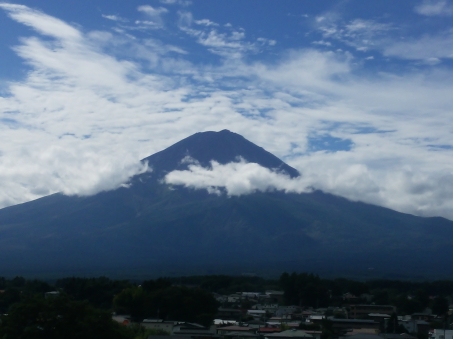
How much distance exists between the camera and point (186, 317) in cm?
3572

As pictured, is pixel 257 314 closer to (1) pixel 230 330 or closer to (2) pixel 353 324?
(2) pixel 353 324

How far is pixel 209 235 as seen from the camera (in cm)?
11262

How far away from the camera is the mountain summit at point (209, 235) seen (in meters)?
94.6

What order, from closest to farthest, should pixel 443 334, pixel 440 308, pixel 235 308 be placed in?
1. pixel 443 334
2. pixel 440 308
3. pixel 235 308

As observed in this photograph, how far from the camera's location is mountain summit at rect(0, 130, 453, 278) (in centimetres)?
9456

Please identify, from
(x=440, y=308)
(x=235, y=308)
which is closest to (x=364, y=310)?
(x=440, y=308)

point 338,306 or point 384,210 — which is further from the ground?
point 384,210

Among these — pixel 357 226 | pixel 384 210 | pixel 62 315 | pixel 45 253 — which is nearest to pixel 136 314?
pixel 62 315

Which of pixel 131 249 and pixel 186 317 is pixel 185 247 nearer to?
pixel 131 249

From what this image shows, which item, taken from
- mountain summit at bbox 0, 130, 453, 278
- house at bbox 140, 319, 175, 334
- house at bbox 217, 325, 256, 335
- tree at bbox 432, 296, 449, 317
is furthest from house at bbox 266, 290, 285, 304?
mountain summit at bbox 0, 130, 453, 278

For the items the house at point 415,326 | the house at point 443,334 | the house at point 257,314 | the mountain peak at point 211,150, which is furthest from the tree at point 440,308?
the mountain peak at point 211,150

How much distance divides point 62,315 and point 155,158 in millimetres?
131090

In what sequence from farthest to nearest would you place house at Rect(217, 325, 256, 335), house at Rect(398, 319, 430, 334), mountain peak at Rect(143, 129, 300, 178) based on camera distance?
mountain peak at Rect(143, 129, 300, 178), house at Rect(398, 319, 430, 334), house at Rect(217, 325, 256, 335)

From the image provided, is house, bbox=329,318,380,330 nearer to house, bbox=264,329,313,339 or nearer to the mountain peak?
house, bbox=264,329,313,339
